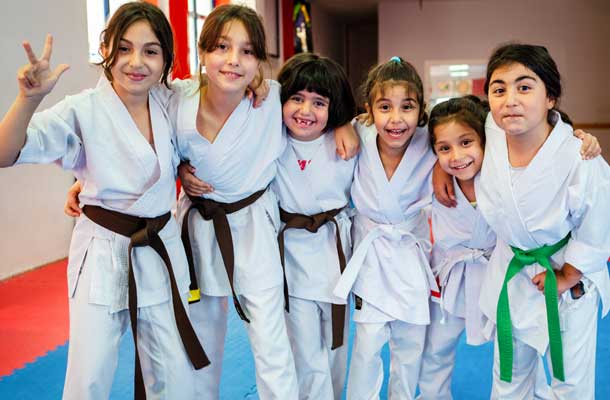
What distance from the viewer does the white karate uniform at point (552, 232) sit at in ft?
5.14

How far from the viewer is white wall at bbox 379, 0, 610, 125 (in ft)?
29.6

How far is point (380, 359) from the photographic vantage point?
6.40 ft

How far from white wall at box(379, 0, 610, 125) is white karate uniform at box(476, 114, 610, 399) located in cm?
849

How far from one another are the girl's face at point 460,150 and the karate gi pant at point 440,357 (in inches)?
20.2

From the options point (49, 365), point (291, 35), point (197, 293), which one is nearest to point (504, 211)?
point (197, 293)

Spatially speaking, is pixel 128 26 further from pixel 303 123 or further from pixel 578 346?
pixel 578 346

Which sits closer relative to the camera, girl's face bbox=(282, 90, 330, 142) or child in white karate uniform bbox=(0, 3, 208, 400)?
child in white karate uniform bbox=(0, 3, 208, 400)

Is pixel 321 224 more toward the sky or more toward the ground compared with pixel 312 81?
more toward the ground

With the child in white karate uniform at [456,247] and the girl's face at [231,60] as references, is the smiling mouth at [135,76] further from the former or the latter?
the child in white karate uniform at [456,247]

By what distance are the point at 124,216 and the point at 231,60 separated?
0.57 metres

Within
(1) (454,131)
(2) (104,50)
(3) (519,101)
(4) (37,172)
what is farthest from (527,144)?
(4) (37,172)

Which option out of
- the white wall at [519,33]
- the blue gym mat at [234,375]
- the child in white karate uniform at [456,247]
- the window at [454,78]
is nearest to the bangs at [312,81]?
the child in white karate uniform at [456,247]

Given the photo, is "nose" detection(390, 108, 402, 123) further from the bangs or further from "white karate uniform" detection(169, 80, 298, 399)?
"white karate uniform" detection(169, 80, 298, 399)

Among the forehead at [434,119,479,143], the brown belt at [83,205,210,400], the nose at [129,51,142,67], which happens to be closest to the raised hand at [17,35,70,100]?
the nose at [129,51,142,67]
